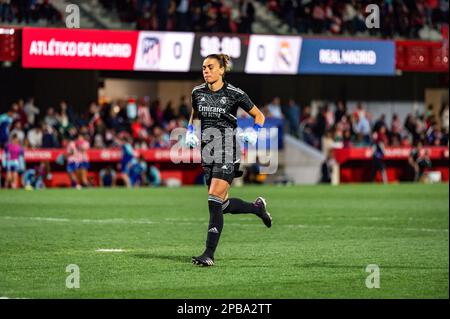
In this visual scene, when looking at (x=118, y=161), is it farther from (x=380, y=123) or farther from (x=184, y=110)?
(x=380, y=123)

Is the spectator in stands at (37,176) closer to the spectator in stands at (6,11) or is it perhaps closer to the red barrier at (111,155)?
the red barrier at (111,155)

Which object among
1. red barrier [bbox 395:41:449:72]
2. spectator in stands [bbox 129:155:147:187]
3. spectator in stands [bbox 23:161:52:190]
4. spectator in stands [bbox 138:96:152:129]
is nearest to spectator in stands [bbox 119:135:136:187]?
spectator in stands [bbox 129:155:147:187]

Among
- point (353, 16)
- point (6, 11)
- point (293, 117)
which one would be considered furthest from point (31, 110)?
point (353, 16)

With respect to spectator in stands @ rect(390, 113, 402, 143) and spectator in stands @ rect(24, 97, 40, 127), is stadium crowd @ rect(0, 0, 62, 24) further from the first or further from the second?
spectator in stands @ rect(390, 113, 402, 143)

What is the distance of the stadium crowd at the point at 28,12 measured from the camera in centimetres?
3394

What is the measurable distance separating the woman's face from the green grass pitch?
2.03 m

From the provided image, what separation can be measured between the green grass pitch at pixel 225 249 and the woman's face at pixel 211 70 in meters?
2.03

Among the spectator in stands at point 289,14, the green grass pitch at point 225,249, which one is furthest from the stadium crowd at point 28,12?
the green grass pitch at point 225,249

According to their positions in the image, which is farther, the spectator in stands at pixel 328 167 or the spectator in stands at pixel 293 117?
the spectator in stands at pixel 293 117

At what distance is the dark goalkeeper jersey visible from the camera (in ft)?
39.2

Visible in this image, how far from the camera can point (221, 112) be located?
1195 centimetres
